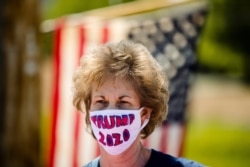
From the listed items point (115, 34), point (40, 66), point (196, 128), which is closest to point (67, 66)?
point (115, 34)

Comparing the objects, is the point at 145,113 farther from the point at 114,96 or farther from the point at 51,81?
the point at 51,81

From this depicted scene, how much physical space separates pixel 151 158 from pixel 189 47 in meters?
1.47

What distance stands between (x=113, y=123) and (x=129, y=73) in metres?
0.15

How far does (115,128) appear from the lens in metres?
2.73

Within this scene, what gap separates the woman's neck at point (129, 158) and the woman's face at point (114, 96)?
0.33ft

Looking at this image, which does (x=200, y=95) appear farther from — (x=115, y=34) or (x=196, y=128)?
(x=115, y=34)

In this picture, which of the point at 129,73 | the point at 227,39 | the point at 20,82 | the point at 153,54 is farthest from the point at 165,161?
the point at 227,39

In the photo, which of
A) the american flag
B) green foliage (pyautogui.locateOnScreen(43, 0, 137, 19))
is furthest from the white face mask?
green foliage (pyautogui.locateOnScreen(43, 0, 137, 19))

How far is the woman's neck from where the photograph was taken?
8.57 ft

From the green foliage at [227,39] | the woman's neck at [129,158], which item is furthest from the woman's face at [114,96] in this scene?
the green foliage at [227,39]

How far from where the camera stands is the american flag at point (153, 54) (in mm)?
3814

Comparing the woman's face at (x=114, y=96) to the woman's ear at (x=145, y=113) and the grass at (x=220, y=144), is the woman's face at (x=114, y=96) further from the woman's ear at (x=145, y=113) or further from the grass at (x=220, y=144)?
the grass at (x=220, y=144)

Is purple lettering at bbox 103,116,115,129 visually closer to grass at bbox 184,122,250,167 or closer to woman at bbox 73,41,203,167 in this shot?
woman at bbox 73,41,203,167

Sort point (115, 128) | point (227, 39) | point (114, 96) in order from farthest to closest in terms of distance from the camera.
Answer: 1. point (227, 39)
2. point (115, 128)
3. point (114, 96)
